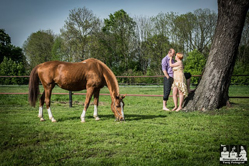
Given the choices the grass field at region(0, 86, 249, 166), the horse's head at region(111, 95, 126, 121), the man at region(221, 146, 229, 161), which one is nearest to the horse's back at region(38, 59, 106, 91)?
the horse's head at region(111, 95, 126, 121)

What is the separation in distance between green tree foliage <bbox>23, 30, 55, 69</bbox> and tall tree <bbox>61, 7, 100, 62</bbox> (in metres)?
11.1

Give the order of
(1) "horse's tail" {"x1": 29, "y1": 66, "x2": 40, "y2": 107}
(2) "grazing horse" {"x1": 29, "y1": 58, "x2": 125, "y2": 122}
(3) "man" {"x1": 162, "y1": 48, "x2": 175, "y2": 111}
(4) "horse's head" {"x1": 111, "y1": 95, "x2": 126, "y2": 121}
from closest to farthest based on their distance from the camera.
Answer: (4) "horse's head" {"x1": 111, "y1": 95, "x2": 126, "y2": 121}, (2) "grazing horse" {"x1": 29, "y1": 58, "x2": 125, "y2": 122}, (1) "horse's tail" {"x1": 29, "y1": 66, "x2": 40, "y2": 107}, (3) "man" {"x1": 162, "y1": 48, "x2": 175, "y2": 111}

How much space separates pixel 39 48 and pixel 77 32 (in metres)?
13.8

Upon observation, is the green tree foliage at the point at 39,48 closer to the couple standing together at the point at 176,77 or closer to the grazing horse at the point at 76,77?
the grazing horse at the point at 76,77

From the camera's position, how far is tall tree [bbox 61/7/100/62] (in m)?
28.1

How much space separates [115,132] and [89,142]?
2.43 ft

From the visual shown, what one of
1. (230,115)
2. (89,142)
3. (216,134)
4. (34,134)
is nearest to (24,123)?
(34,134)

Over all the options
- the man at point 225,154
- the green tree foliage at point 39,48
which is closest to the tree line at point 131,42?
the green tree foliage at point 39,48

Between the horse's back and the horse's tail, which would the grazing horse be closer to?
the horse's back

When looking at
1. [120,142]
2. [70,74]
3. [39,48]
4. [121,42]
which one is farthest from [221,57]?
[39,48]

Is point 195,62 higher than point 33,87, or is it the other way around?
point 195,62

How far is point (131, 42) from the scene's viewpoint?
34625 mm

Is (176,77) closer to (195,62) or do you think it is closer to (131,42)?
(195,62)

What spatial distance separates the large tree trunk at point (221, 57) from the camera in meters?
5.88
